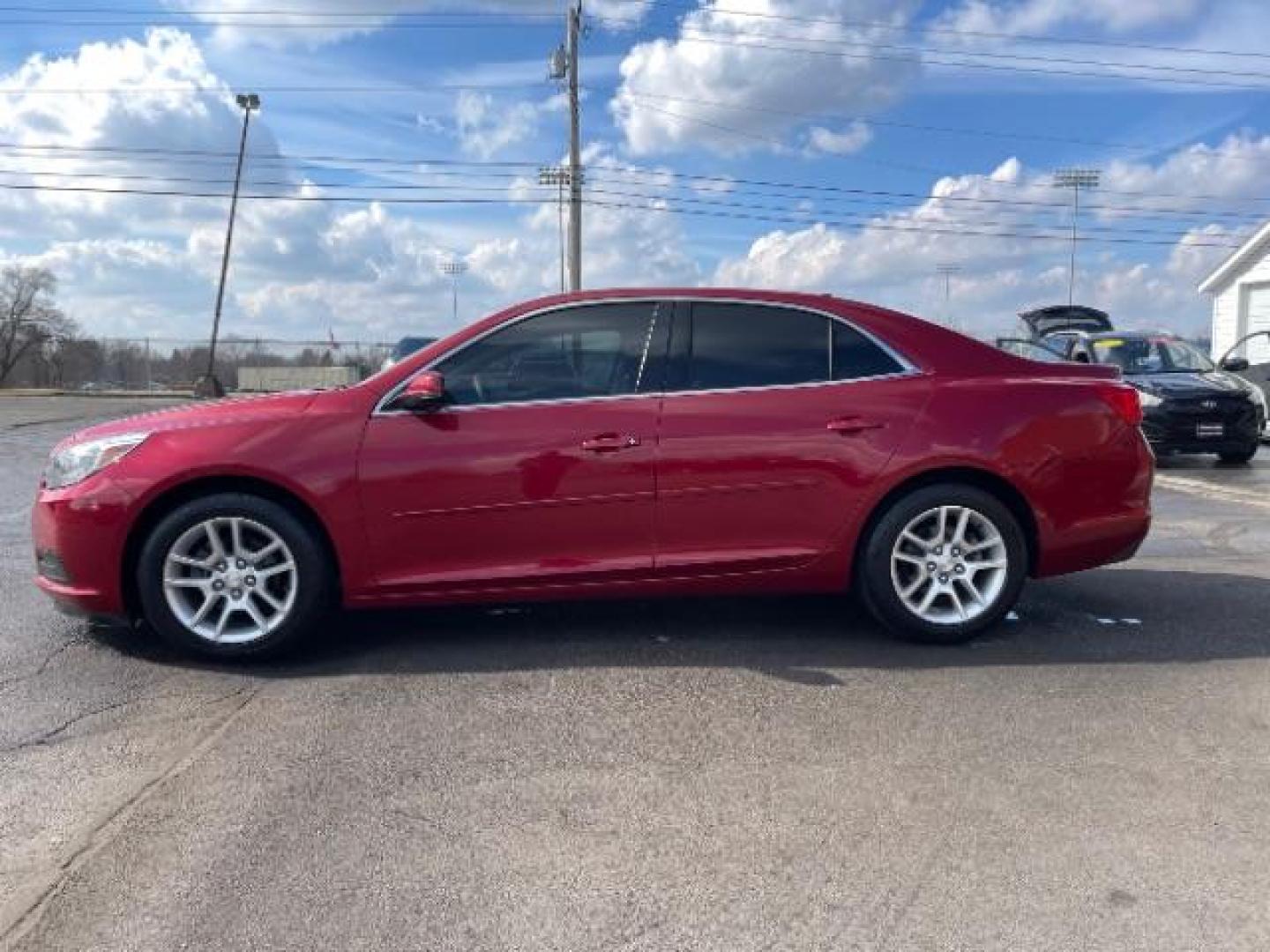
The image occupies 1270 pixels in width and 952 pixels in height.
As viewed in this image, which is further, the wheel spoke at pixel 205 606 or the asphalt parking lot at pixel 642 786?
the wheel spoke at pixel 205 606

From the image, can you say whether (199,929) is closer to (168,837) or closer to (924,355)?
(168,837)

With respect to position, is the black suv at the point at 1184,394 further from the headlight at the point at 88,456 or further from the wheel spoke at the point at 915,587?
the headlight at the point at 88,456

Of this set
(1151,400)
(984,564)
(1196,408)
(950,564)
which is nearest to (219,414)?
(950,564)

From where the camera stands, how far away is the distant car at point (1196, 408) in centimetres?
1180

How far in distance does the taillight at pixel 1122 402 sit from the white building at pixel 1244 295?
21222 millimetres

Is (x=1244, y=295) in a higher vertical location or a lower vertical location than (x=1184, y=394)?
higher

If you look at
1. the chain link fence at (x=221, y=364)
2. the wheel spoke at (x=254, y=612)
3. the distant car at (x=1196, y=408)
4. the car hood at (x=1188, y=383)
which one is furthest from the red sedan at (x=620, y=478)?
the chain link fence at (x=221, y=364)

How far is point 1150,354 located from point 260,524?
39.4ft

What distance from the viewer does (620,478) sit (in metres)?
4.40

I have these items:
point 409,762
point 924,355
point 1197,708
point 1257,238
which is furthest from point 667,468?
point 1257,238

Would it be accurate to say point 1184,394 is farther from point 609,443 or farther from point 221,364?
point 221,364

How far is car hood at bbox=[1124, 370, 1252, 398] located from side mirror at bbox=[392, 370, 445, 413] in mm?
9915

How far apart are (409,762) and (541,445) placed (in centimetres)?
148

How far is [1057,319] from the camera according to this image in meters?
20.6
